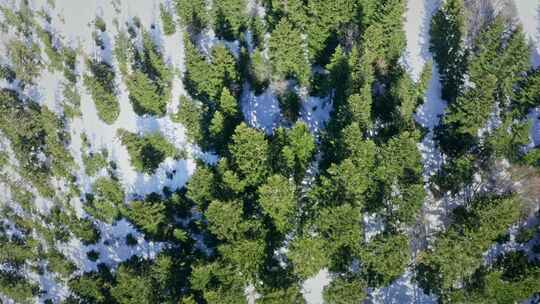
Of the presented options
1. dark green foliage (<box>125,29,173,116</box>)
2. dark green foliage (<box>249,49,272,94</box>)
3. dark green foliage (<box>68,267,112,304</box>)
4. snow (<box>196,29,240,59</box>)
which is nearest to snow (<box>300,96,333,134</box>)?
dark green foliage (<box>249,49,272,94</box>)

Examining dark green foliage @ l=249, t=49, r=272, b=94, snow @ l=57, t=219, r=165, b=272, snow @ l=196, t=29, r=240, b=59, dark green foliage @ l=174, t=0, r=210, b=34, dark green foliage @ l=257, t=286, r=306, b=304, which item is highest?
dark green foliage @ l=174, t=0, r=210, b=34

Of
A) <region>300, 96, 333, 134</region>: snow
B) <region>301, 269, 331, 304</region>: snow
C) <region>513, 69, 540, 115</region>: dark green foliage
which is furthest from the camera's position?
<region>300, 96, 333, 134</region>: snow

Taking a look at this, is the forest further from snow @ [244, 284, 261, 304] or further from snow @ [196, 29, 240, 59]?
snow @ [244, 284, 261, 304]

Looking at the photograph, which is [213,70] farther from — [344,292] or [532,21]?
[532,21]

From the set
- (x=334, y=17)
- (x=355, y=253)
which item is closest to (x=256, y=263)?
(x=355, y=253)

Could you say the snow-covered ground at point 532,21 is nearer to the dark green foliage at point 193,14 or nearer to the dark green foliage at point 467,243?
the dark green foliage at point 467,243

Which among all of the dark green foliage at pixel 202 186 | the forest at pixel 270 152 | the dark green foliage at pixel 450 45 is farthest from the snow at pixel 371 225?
the dark green foliage at pixel 202 186
